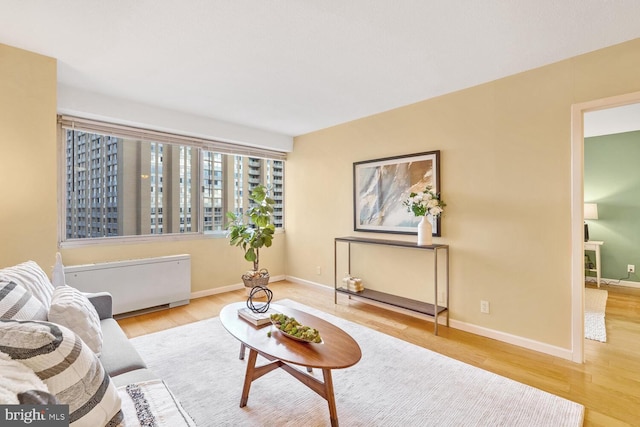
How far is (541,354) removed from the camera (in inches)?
98.3

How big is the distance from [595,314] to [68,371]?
461 centimetres

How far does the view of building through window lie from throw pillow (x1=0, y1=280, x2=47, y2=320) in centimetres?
234

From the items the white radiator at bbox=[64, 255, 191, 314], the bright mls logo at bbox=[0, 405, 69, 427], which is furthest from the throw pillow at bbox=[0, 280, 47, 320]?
the white radiator at bbox=[64, 255, 191, 314]

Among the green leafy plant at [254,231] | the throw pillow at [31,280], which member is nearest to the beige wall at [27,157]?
the throw pillow at [31,280]

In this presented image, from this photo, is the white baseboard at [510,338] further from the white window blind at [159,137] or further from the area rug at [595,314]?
the white window blind at [159,137]

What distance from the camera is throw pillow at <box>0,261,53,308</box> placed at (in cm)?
148

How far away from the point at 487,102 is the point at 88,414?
3.46 meters

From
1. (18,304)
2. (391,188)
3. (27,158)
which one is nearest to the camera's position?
(18,304)

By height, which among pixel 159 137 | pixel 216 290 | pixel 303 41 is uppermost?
pixel 303 41

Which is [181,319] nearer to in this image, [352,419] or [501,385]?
Answer: [352,419]

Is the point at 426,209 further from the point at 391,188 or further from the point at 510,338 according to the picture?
the point at 510,338

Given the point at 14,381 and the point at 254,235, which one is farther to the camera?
the point at 254,235

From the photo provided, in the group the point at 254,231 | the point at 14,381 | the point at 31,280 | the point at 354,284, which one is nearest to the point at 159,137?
the point at 254,231

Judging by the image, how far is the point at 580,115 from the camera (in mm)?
2340
